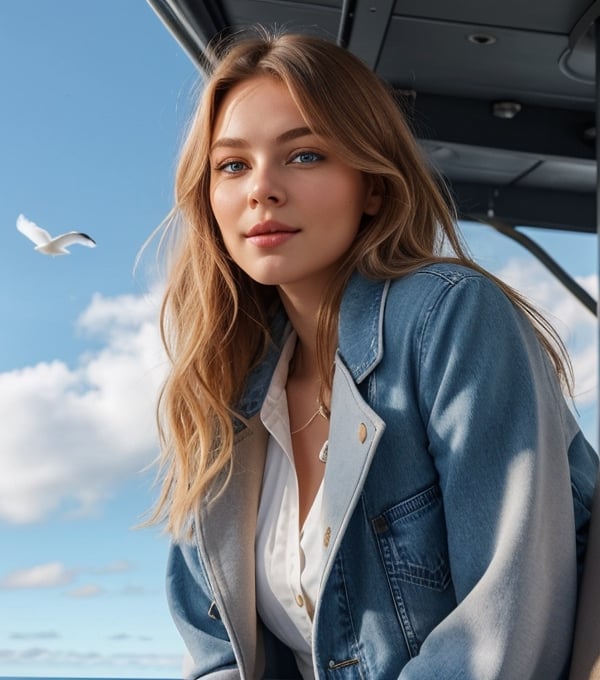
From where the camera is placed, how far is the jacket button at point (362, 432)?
150 centimetres

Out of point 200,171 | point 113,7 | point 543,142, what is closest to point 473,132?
point 543,142

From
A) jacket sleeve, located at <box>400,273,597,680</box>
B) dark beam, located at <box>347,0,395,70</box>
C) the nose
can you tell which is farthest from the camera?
dark beam, located at <box>347,0,395,70</box>

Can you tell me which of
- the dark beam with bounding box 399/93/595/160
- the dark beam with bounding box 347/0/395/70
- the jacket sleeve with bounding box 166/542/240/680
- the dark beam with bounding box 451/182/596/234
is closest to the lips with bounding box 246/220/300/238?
the jacket sleeve with bounding box 166/542/240/680

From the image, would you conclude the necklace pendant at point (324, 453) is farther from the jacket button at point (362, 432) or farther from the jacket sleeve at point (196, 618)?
the jacket sleeve at point (196, 618)

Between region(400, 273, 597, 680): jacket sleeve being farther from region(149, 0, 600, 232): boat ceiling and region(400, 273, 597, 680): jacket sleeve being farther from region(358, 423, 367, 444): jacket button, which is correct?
region(149, 0, 600, 232): boat ceiling

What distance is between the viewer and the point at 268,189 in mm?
1606

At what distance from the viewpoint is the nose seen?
161 cm

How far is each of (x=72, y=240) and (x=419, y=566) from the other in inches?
54.6

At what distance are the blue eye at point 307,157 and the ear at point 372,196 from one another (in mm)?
107

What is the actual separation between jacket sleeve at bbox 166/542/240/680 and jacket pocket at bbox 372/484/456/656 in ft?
1.37

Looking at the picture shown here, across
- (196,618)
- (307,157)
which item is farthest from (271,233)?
(196,618)

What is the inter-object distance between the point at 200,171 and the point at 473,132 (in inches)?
99.3

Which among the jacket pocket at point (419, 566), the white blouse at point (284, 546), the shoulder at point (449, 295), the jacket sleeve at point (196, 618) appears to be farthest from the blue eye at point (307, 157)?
the jacket sleeve at point (196, 618)

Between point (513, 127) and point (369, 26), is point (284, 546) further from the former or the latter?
point (513, 127)
